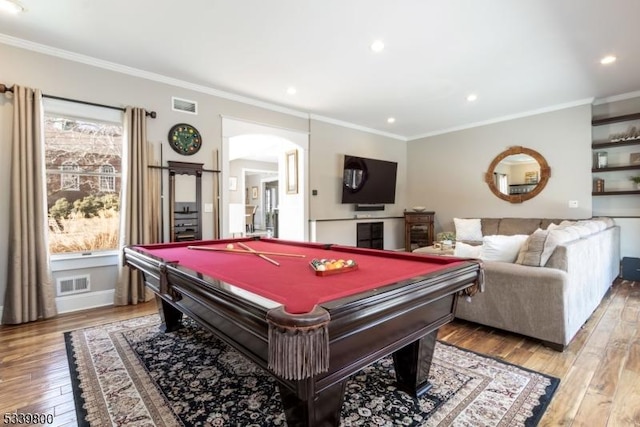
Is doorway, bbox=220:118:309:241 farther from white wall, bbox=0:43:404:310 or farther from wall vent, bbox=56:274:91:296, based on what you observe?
wall vent, bbox=56:274:91:296

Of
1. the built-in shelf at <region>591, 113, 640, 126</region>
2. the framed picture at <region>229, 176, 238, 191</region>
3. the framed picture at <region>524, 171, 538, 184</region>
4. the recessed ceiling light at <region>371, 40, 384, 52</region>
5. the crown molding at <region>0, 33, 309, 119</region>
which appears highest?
the recessed ceiling light at <region>371, 40, 384, 52</region>

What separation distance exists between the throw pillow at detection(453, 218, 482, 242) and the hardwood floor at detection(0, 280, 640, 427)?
2.41 m

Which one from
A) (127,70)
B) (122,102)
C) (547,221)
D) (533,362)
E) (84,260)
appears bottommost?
(533,362)

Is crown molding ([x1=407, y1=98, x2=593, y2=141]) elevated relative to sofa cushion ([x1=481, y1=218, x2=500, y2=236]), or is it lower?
elevated

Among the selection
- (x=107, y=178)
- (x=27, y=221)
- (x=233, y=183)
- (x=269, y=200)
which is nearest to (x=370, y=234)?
(x=107, y=178)

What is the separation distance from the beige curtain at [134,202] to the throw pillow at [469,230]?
5134 mm

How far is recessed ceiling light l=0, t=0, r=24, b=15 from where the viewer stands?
8.09 ft

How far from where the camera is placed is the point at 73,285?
3404 mm

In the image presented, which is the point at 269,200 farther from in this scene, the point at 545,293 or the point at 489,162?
the point at 545,293

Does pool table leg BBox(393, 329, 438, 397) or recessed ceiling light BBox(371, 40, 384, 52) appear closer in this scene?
pool table leg BBox(393, 329, 438, 397)

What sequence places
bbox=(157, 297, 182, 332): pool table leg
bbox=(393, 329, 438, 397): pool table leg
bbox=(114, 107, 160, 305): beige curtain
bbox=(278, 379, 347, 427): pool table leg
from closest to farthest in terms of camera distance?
bbox=(278, 379, 347, 427): pool table leg, bbox=(393, 329, 438, 397): pool table leg, bbox=(157, 297, 182, 332): pool table leg, bbox=(114, 107, 160, 305): beige curtain

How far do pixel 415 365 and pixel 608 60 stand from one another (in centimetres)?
413

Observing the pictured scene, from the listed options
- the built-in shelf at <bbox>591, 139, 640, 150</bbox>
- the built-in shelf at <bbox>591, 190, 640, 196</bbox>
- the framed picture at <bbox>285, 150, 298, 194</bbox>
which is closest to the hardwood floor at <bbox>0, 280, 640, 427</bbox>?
the built-in shelf at <bbox>591, 190, 640, 196</bbox>

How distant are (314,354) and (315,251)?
61.2 inches
